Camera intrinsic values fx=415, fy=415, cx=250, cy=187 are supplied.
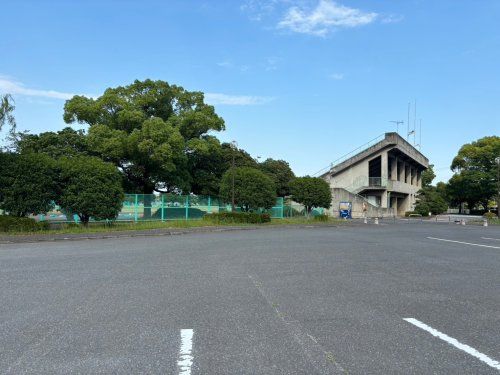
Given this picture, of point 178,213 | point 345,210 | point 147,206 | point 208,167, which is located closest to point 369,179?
point 345,210

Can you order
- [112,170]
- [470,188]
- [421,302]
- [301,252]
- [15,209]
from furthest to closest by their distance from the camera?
[470,188] → [112,170] → [15,209] → [301,252] → [421,302]

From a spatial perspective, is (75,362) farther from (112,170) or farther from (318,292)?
(112,170)

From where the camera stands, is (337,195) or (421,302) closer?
(421,302)

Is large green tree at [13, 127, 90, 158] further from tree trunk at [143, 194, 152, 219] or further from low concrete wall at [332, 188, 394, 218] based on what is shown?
low concrete wall at [332, 188, 394, 218]

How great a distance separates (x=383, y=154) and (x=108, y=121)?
110ft

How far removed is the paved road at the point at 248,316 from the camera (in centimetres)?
368

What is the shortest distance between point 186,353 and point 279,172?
45.9 m

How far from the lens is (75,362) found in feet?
12.1

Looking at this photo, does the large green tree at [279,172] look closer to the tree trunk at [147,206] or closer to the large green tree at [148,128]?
the large green tree at [148,128]

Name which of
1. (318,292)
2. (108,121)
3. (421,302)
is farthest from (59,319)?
(108,121)

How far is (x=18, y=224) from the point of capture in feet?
59.3

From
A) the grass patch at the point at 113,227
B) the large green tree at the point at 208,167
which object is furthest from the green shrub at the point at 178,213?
the large green tree at the point at 208,167

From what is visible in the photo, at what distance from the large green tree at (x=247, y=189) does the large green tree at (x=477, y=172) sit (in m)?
41.6

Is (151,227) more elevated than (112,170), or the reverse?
(112,170)
